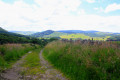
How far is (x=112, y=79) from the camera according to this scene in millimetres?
3588

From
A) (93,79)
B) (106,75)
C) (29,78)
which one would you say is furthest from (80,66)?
(29,78)

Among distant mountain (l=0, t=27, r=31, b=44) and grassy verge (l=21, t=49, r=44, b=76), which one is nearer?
grassy verge (l=21, t=49, r=44, b=76)

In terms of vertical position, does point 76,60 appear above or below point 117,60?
below

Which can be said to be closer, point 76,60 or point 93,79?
point 93,79

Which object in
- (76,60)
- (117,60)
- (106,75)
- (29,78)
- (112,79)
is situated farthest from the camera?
(76,60)

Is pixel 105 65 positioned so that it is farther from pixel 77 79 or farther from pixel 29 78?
pixel 29 78

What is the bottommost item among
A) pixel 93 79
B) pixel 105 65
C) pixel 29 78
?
pixel 29 78

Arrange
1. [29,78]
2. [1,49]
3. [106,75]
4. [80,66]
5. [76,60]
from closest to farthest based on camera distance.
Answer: [106,75]
[29,78]
[80,66]
[76,60]
[1,49]

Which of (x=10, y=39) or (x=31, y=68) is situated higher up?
(x=10, y=39)

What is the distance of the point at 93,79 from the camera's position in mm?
4035

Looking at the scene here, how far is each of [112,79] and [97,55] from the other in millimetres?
1885

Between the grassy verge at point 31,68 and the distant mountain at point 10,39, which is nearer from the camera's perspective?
the grassy verge at point 31,68

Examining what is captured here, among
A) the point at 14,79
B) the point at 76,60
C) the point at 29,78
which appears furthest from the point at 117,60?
the point at 14,79

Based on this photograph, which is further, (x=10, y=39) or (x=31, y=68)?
(x=10, y=39)
